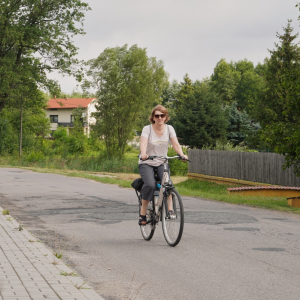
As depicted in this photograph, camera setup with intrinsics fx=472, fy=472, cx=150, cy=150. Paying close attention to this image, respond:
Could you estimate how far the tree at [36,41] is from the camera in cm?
3516

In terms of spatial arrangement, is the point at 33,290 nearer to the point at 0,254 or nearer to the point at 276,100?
the point at 0,254

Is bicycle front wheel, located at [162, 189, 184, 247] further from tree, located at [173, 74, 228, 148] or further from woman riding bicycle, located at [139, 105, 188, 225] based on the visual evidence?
tree, located at [173, 74, 228, 148]

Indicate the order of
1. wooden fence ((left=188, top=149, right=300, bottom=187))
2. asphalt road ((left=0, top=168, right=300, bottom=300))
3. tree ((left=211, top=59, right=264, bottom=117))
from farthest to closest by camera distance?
tree ((left=211, top=59, right=264, bottom=117)) < wooden fence ((left=188, top=149, right=300, bottom=187)) < asphalt road ((left=0, top=168, right=300, bottom=300))

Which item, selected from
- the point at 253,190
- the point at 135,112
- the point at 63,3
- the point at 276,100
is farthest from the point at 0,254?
the point at 135,112

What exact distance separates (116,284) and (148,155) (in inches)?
94.8

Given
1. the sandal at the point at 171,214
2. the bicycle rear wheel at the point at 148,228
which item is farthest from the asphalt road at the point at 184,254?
the sandal at the point at 171,214

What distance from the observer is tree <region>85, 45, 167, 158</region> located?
4900 cm

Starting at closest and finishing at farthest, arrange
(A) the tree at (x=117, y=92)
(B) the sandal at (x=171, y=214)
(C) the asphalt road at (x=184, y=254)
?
(C) the asphalt road at (x=184, y=254)
(B) the sandal at (x=171, y=214)
(A) the tree at (x=117, y=92)

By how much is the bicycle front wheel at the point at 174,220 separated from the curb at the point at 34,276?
5.44 ft

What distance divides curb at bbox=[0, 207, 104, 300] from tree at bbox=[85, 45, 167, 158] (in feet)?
138

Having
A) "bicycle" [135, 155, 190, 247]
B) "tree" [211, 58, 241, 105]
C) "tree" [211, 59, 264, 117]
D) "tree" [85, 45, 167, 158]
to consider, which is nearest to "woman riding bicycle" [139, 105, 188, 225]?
"bicycle" [135, 155, 190, 247]

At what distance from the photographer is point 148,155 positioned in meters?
6.85

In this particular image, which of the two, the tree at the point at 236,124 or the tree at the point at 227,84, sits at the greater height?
the tree at the point at 227,84

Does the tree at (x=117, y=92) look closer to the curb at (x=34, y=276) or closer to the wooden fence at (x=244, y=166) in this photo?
the wooden fence at (x=244, y=166)
